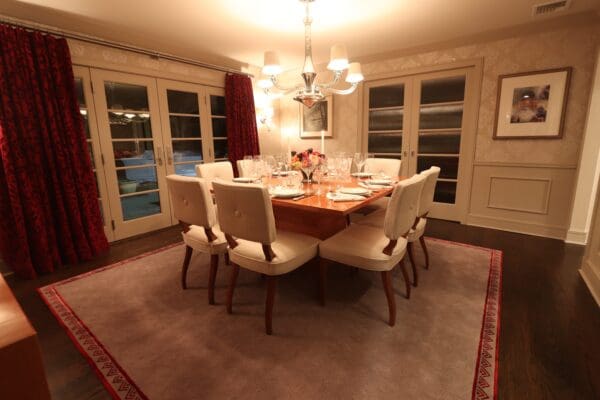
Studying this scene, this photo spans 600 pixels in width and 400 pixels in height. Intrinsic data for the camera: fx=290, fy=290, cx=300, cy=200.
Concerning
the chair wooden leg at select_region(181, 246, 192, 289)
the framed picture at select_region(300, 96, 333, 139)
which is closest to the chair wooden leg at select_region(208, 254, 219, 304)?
the chair wooden leg at select_region(181, 246, 192, 289)

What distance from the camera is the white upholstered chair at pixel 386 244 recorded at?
1.70 m

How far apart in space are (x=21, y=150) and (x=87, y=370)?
217cm

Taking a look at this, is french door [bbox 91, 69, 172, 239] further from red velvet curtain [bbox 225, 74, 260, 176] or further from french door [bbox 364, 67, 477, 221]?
french door [bbox 364, 67, 477, 221]

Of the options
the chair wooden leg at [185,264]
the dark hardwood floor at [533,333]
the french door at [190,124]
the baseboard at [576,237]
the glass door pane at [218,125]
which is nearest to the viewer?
the dark hardwood floor at [533,333]

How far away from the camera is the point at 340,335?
1.76 m

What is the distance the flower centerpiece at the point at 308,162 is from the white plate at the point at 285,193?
1.19 ft

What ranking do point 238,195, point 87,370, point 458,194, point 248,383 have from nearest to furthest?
point 248,383 < point 87,370 < point 238,195 < point 458,194

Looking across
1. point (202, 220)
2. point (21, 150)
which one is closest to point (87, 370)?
point (202, 220)

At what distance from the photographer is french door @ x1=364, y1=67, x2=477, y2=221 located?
3.78 metres

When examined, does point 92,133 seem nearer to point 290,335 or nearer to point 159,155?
point 159,155

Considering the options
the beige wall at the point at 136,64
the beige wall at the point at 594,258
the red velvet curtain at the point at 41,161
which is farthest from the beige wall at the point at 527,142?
the red velvet curtain at the point at 41,161

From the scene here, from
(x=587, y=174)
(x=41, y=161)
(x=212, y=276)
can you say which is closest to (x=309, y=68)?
(x=212, y=276)

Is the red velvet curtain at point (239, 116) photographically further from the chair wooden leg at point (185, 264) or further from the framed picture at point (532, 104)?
the framed picture at point (532, 104)

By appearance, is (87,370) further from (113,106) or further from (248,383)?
(113,106)
